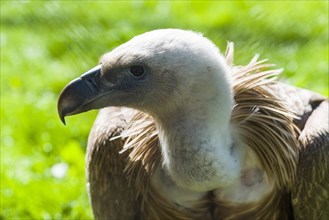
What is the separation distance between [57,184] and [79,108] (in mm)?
1791

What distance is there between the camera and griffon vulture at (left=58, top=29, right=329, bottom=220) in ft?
10.7

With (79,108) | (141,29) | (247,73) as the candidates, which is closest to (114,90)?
(79,108)

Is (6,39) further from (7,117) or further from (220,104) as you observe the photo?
(220,104)

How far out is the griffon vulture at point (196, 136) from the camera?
128 inches

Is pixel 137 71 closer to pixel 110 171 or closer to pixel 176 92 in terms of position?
pixel 176 92

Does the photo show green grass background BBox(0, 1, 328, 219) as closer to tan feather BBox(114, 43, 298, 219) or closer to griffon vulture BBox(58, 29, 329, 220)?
griffon vulture BBox(58, 29, 329, 220)

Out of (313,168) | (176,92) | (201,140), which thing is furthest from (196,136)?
(313,168)

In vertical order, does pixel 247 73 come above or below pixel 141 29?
below

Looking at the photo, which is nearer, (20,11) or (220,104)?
(220,104)

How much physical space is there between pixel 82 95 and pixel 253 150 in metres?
0.79

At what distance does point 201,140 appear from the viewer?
337cm

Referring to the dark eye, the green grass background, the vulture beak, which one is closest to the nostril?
the vulture beak

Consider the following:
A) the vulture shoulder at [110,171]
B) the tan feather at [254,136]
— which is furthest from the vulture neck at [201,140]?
the vulture shoulder at [110,171]

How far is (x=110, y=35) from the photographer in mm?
6516
